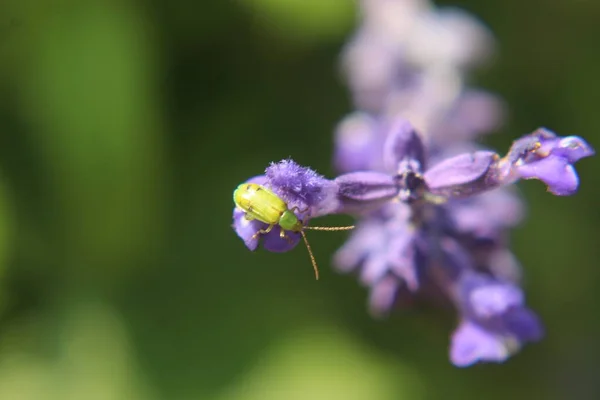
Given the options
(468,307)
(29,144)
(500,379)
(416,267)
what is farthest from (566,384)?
(29,144)

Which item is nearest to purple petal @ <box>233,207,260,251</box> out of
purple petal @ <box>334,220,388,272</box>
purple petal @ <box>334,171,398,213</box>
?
purple petal @ <box>334,171,398,213</box>

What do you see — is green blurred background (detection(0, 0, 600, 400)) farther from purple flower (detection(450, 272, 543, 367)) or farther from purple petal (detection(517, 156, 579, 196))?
purple petal (detection(517, 156, 579, 196))

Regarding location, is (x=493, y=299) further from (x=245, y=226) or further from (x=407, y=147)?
(x=245, y=226)

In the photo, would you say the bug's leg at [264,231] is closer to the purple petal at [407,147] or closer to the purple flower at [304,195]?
the purple flower at [304,195]

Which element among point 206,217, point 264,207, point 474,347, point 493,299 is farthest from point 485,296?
point 206,217

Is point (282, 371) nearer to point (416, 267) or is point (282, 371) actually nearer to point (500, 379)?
point (500, 379)

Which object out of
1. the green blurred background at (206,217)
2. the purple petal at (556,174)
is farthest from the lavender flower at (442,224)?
the green blurred background at (206,217)

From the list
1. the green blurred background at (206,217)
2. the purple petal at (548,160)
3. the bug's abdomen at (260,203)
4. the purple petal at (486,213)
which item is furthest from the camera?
the green blurred background at (206,217)
